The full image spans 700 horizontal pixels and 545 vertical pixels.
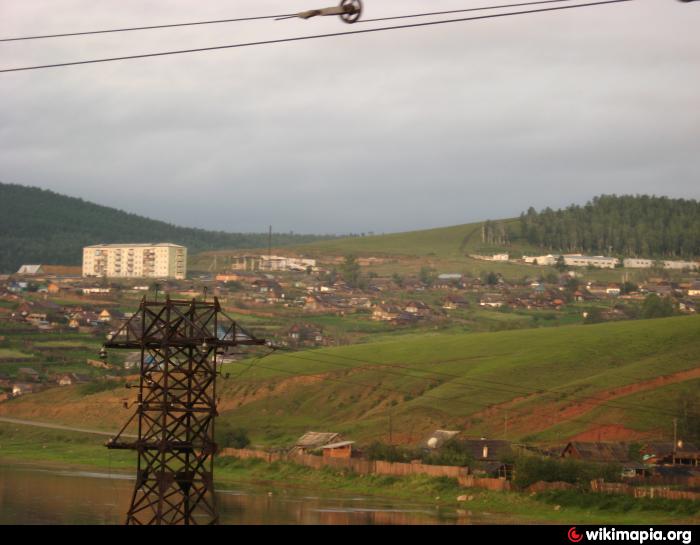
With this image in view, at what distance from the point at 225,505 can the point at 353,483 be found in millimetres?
15795

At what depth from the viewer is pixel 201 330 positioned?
123 ft

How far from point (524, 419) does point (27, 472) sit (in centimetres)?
3822

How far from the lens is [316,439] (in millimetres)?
86812

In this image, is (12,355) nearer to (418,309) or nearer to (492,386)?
(492,386)

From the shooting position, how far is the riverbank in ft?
195

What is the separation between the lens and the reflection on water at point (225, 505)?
178 feet

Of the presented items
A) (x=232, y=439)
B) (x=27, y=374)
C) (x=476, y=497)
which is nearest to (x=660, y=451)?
(x=476, y=497)

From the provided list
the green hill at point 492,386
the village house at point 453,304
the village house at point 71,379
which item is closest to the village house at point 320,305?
the village house at point 453,304

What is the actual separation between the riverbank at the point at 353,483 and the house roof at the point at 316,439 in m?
4.14

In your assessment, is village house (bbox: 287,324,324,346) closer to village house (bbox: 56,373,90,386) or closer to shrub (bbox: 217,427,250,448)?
village house (bbox: 56,373,90,386)

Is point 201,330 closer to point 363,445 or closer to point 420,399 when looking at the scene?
point 363,445

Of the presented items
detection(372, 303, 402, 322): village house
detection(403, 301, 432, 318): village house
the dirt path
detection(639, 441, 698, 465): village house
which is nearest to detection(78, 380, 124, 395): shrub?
the dirt path

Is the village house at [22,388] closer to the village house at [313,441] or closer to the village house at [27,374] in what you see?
the village house at [27,374]
